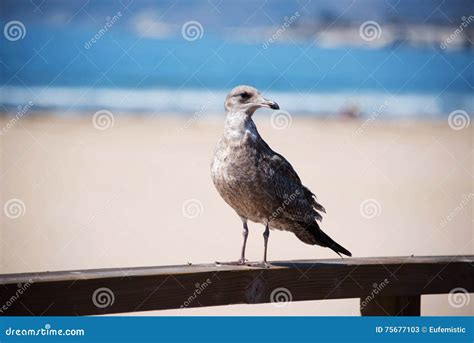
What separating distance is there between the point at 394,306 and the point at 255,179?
101 centimetres

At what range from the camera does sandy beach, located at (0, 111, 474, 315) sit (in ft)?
27.3

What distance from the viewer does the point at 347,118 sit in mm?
20109

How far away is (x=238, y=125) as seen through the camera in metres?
3.72

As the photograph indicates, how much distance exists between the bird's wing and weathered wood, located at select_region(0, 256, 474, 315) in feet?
2.38

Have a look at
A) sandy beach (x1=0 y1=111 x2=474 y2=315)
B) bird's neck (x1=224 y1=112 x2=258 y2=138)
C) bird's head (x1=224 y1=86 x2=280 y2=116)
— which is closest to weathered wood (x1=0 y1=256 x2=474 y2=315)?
bird's neck (x1=224 y1=112 x2=258 y2=138)

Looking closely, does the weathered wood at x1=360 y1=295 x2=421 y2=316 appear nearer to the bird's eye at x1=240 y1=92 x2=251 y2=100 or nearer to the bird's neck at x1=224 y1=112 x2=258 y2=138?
the bird's neck at x1=224 y1=112 x2=258 y2=138

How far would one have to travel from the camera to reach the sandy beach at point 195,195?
8312mm

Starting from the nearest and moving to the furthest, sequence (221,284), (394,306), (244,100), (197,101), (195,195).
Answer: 1. (221,284)
2. (394,306)
3. (244,100)
4. (195,195)
5. (197,101)

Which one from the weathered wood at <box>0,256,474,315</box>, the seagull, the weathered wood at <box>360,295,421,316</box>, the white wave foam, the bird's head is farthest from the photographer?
the white wave foam

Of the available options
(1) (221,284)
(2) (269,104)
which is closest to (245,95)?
(2) (269,104)

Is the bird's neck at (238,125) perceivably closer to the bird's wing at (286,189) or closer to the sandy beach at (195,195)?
the bird's wing at (286,189)

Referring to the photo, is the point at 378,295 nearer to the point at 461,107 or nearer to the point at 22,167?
the point at 22,167

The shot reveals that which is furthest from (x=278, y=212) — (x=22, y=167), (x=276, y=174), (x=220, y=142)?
(x=22, y=167)

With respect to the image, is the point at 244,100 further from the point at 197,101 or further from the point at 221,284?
the point at 197,101
